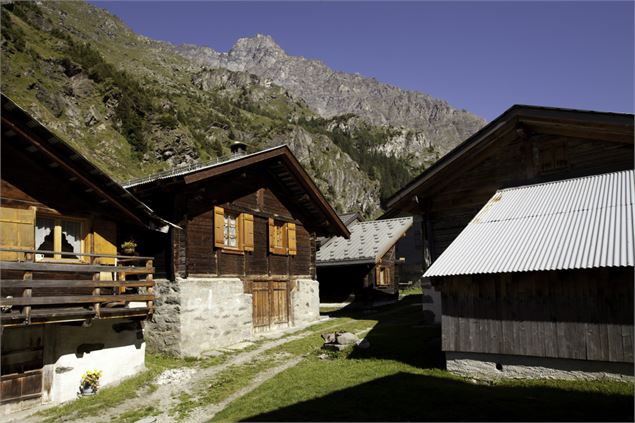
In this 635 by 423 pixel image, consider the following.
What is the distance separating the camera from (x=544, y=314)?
11195mm

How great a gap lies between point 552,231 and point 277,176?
13.1 meters

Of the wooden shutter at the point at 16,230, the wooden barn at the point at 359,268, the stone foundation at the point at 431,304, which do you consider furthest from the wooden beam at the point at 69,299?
the wooden barn at the point at 359,268

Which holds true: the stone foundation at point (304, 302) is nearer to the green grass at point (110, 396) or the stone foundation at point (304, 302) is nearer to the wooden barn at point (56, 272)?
the green grass at point (110, 396)

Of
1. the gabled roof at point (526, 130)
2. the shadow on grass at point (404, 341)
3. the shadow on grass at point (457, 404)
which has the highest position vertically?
the gabled roof at point (526, 130)

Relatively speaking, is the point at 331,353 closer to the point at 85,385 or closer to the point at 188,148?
the point at 85,385

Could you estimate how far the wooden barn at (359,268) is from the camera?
2984 centimetres

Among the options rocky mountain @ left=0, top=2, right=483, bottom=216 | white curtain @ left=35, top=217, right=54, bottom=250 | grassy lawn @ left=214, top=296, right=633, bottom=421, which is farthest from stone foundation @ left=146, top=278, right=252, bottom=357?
rocky mountain @ left=0, top=2, right=483, bottom=216

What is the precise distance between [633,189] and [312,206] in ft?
47.7

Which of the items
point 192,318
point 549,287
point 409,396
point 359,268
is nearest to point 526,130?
point 549,287

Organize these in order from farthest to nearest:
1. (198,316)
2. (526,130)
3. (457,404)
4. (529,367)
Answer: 1. (198,316)
2. (526,130)
3. (529,367)
4. (457,404)

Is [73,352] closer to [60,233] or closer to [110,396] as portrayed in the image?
[110,396]

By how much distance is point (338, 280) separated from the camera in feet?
101

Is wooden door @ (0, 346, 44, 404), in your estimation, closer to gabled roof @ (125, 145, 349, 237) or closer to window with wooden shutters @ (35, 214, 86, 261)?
window with wooden shutters @ (35, 214, 86, 261)

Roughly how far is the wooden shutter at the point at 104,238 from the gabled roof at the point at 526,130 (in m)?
9.60
